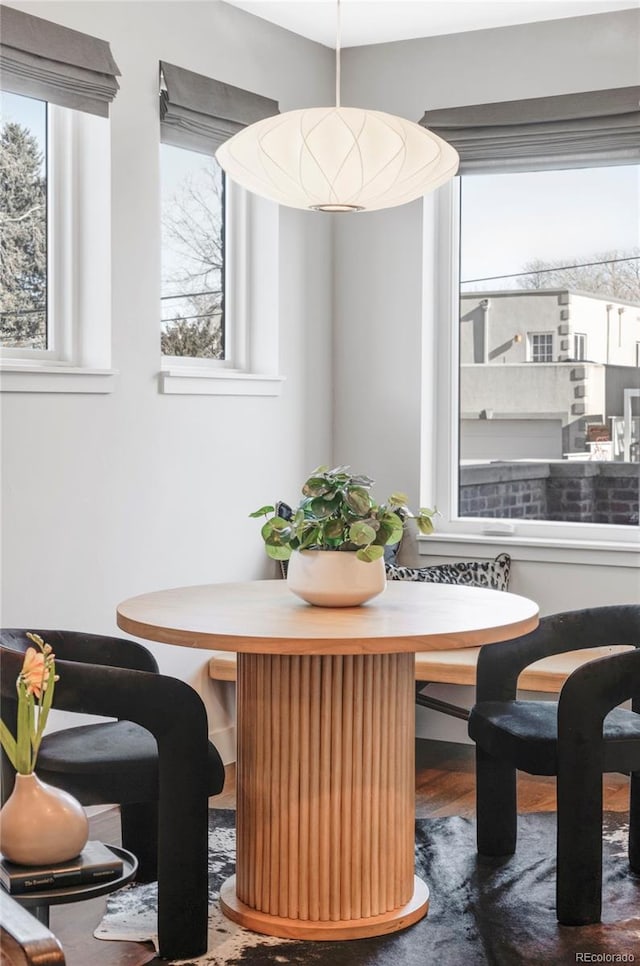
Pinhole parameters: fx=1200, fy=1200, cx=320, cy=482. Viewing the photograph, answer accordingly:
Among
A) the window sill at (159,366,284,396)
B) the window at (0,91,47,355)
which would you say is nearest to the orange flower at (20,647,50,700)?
the window at (0,91,47,355)

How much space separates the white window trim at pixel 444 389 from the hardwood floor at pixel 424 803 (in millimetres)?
830

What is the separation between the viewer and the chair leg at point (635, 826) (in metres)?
3.34

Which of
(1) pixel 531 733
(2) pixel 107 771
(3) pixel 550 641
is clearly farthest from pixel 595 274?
(2) pixel 107 771

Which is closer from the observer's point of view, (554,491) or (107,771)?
(107,771)

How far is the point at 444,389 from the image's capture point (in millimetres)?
4926

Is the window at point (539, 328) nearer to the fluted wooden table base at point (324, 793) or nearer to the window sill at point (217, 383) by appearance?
the window sill at point (217, 383)

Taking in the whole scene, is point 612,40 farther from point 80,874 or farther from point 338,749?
point 80,874

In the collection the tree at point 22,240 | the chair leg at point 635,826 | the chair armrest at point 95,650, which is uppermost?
the tree at point 22,240

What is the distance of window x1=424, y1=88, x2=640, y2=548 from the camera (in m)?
4.57

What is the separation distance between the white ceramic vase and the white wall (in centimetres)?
138

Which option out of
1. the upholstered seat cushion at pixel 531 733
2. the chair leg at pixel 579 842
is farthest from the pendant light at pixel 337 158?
the chair leg at pixel 579 842

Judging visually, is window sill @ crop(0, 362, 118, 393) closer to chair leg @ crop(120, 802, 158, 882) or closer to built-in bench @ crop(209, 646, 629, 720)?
built-in bench @ crop(209, 646, 629, 720)

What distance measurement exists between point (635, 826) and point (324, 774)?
1.05 m

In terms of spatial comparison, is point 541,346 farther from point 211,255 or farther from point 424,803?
point 424,803
